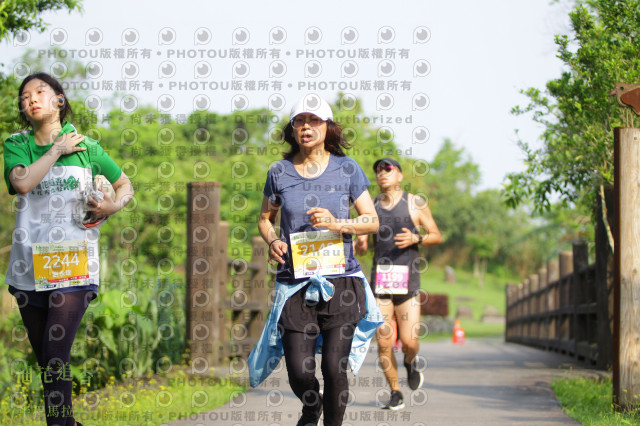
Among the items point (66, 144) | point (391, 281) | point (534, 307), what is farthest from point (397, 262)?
point (534, 307)

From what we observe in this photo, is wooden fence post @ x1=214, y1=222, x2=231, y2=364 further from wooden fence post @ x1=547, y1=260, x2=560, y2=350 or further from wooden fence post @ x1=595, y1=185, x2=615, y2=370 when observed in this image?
wooden fence post @ x1=547, y1=260, x2=560, y2=350

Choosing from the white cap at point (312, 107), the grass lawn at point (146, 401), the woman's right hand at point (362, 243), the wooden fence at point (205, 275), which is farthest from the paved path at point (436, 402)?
the white cap at point (312, 107)

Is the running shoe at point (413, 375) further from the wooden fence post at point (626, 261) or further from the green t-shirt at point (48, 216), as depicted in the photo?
the green t-shirt at point (48, 216)

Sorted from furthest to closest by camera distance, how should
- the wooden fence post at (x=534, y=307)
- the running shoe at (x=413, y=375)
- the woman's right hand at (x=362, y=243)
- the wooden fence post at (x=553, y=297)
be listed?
the wooden fence post at (x=534, y=307), the wooden fence post at (x=553, y=297), the running shoe at (x=413, y=375), the woman's right hand at (x=362, y=243)

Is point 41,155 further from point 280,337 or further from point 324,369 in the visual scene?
point 324,369

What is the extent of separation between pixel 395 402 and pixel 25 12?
4243mm

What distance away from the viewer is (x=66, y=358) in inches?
173

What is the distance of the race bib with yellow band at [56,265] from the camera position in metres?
4.36

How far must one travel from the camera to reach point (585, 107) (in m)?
8.90

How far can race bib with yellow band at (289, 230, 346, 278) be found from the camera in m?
4.66

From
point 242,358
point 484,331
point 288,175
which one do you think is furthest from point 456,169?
point 288,175

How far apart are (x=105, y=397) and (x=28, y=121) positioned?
121 inches

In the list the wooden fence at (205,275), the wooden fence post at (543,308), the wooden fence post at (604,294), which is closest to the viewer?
the wooden fence at (205,275)

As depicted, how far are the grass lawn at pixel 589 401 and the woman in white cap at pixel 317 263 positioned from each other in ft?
7.51
